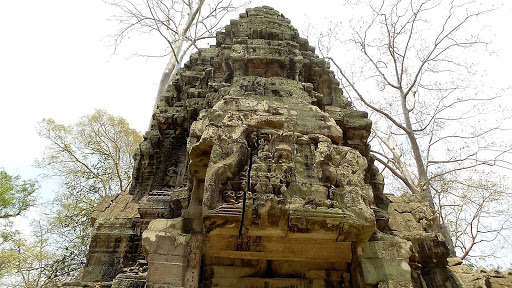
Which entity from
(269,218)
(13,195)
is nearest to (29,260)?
(13,195)

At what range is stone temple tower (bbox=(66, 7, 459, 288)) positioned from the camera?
10.7 feet

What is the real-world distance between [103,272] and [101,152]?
10.5m

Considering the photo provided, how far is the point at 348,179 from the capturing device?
12.0 feet

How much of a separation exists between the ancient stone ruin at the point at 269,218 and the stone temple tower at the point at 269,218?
0.04 ft

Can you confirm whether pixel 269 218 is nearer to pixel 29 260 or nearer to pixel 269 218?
pixel 269 218

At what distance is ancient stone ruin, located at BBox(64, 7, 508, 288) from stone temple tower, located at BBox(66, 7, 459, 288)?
0.01m

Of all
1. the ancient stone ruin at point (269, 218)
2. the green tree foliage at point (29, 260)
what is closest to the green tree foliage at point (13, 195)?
the green tree foliage at point (29, 260)

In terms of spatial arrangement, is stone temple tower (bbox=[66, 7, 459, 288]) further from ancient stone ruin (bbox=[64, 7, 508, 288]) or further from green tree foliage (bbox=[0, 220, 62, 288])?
green tree foliage (bbox=[0, 220, 62, 288])

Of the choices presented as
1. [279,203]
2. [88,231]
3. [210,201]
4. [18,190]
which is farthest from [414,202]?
[18,190]

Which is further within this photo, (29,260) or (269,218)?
(29,260)

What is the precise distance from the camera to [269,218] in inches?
126

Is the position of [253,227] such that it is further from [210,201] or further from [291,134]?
[291,134]

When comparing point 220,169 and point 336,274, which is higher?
point 220,169

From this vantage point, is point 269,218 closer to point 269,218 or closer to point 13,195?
point 269,218
